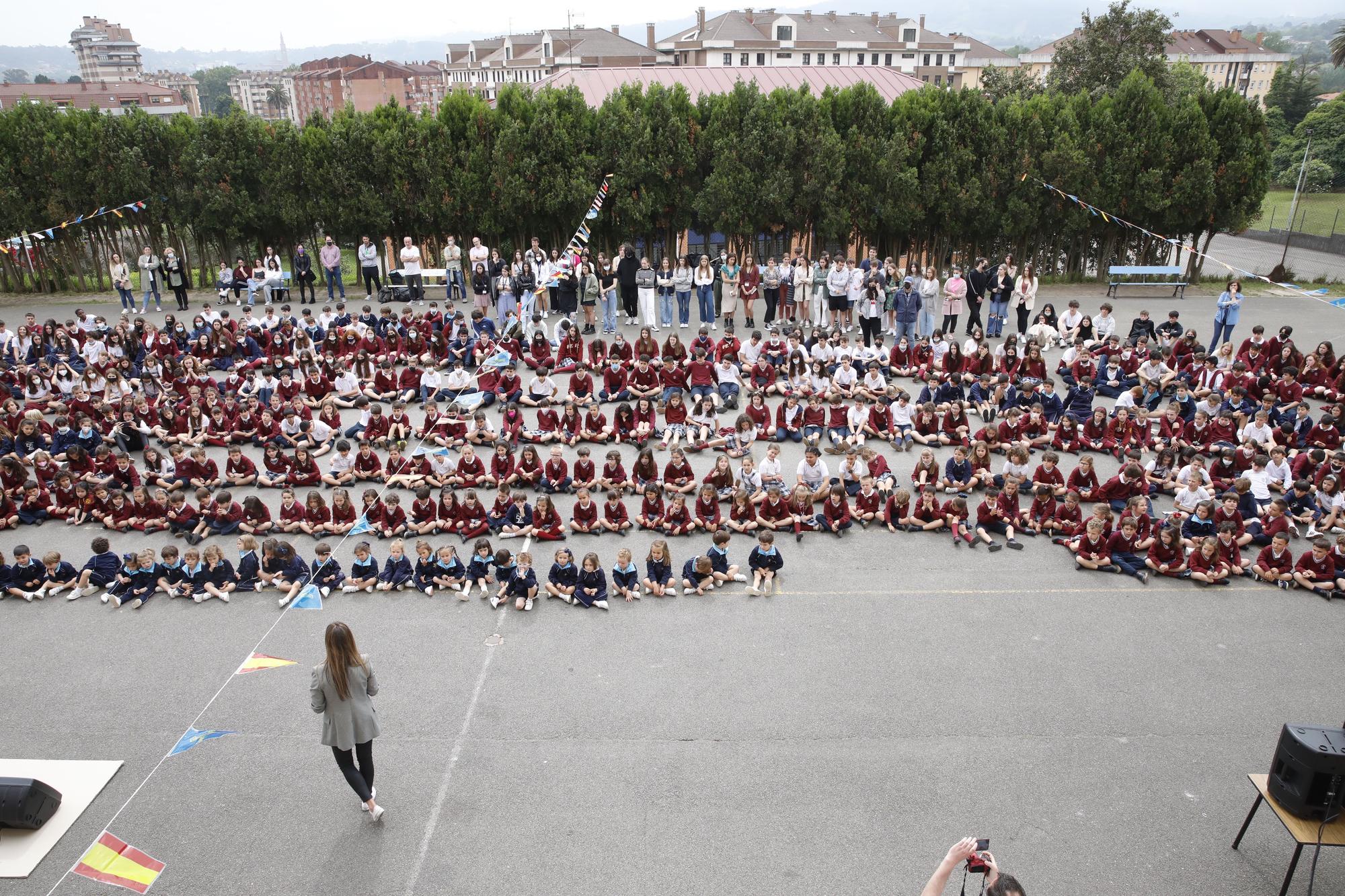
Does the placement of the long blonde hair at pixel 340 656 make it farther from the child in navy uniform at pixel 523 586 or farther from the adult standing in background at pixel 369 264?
the adult standing in background at pixel 369 264

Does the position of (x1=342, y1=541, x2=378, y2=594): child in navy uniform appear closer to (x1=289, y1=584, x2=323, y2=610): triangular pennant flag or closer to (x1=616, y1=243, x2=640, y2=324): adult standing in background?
(x1=289, y1=584, x2=323, y2=610): triangular pennant flag

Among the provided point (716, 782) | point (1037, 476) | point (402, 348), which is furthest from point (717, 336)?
point (716, 782)

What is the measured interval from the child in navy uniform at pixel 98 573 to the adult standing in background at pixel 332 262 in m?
12.7

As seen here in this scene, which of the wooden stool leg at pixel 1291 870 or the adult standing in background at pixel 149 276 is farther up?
the adult standing in background at pixel 149 276

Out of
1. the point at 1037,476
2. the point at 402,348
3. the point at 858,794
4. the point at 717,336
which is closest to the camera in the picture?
the point at 858,794

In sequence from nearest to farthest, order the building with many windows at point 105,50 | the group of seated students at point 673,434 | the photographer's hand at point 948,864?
the photographer's hand at point 948,864 < the group of seated students at point 673,434 < the building with many windows at point 105,50

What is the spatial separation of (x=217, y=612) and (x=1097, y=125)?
850 inches

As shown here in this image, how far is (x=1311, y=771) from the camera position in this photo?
528 cm

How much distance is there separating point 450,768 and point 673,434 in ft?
23.8

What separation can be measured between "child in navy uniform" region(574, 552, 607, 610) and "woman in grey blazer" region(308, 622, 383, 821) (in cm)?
334

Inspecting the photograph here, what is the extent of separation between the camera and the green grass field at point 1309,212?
119 ft

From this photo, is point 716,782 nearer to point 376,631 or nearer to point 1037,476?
point 376,631

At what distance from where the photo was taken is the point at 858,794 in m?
6.61

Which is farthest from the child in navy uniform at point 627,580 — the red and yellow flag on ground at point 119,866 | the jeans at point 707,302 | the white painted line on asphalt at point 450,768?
the jeans at point 707,302
